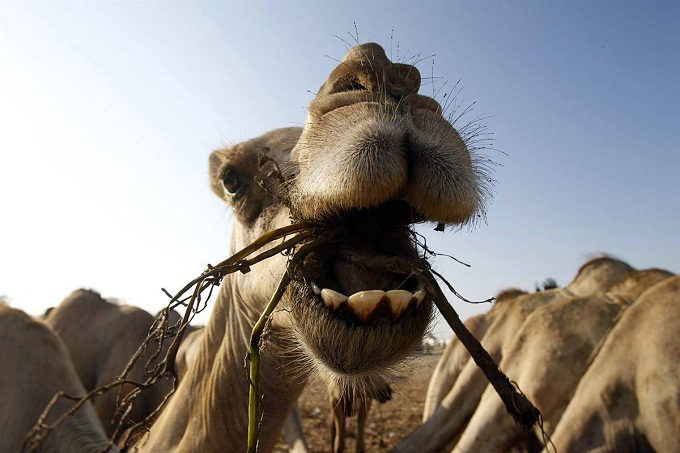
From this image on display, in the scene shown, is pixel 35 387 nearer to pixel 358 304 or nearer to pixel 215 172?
pixel 215 172

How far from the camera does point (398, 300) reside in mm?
1694

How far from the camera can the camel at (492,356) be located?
6227 mm

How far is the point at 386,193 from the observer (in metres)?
1.66

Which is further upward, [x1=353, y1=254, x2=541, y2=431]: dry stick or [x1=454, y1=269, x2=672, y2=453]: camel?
[x1=353, y1=254, x2=541, y2=431]: dry stick

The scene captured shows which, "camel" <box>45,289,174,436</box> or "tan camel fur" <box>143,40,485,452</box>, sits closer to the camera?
"tan camel fur" <box>143,40,485,452</box>

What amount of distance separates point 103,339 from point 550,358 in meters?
6.36

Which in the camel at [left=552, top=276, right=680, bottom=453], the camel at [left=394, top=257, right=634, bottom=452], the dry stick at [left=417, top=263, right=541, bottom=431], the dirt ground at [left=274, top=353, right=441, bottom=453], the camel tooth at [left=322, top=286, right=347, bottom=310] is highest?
the camel tooth at [left=322, top=286, right=347, bottom=310]

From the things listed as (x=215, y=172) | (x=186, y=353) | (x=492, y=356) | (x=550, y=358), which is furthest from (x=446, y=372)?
(x=215, y=172)

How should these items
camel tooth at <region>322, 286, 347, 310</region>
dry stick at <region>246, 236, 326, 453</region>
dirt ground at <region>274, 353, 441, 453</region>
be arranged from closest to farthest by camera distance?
dry stick at <region>246, 236, 326, 453</region>, camel tooth at <region>322, 286, 347, 310</region>, dirt ground at <region>274, 353, 441, 453</region>

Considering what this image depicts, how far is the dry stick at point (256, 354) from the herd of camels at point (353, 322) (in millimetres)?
18

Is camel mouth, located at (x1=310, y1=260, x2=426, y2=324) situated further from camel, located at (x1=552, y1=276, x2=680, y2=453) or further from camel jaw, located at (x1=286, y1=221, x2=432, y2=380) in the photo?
camel, located at (x1=552, y1=276, x2=680, y2=453)

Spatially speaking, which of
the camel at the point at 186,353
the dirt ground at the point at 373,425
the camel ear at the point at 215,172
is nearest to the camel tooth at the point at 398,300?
the camel ear at the point at 215,172

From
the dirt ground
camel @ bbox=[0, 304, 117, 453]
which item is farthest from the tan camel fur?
the dirt ground

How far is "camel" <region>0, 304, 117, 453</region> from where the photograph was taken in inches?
128
